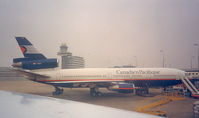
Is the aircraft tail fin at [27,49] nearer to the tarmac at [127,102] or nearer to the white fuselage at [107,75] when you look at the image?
the white fuselage at [107,75]

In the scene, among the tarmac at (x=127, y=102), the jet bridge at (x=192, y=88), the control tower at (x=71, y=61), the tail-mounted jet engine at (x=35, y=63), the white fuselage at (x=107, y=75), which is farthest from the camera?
the control tower at (x=71, y=61)

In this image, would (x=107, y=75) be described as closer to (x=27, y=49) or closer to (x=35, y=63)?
(x=35, y=63)

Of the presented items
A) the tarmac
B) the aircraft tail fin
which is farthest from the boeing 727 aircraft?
the tarmac

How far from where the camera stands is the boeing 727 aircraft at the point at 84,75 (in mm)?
17402

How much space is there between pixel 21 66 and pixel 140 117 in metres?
17.1

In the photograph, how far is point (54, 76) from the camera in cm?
1783

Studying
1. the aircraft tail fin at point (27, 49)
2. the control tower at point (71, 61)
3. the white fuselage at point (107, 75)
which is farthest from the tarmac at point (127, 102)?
the control tower at point (71, 61)

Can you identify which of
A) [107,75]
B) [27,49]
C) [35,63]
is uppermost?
[27,49]

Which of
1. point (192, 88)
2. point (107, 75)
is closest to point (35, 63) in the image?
point (107, 75)

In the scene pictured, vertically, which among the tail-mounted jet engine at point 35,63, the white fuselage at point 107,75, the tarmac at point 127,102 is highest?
the tail-mounted jet engine at point 35,63

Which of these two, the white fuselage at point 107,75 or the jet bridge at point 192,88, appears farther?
the white fuselage at point 107,75

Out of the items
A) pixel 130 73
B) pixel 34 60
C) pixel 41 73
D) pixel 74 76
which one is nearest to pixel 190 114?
pixel 130 73

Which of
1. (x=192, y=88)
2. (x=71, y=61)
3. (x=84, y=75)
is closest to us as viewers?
(x=192, y=88)

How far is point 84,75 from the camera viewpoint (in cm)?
1791
